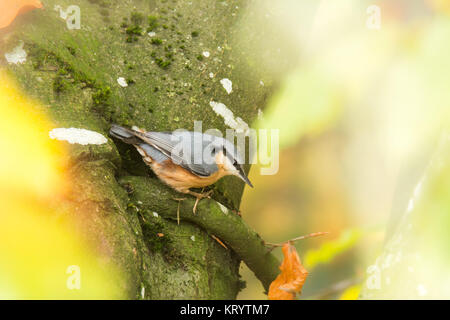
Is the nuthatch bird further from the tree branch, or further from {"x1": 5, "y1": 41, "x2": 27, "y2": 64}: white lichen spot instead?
{"x1": 5, "y1": 41, "x2": 27, "y2": 64}: white lichen spot

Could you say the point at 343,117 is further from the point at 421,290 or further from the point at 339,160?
the point at 421,290

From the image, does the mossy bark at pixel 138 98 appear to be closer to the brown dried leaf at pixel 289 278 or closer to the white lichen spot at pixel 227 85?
the white lichen spot at pixel 227 85

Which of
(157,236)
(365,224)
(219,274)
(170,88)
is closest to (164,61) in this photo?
(170,88)

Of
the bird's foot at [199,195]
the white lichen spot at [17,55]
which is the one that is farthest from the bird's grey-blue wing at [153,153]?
the white lichen spot at [17,55]

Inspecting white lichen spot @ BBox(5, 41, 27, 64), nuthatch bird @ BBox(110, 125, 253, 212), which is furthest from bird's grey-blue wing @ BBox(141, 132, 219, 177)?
white lichen spot @ BBox(5, 41, 27, 64)
